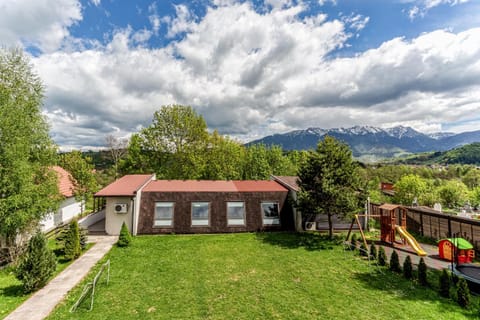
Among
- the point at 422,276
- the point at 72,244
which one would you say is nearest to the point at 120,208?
the point at 72,244

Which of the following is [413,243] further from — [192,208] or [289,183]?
[192,208]

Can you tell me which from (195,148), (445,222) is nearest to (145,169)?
(195,148)

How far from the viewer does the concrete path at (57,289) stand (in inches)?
250

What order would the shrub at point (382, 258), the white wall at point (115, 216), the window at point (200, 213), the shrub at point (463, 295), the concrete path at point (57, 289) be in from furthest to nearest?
the window at point (200, 213)
the white wall at point (115, 216)
the shrub at point (382, 258)
the shrub at point (463, 295)
the concrete path at point (57, 289)

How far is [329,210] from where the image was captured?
502 inches

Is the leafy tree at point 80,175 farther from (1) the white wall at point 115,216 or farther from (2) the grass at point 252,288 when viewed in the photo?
(2) the grass at point 252,288

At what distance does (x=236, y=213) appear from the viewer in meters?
15.3

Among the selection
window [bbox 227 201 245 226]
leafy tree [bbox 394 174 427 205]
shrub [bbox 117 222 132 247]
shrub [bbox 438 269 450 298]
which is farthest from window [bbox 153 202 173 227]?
leafy tree [bbox 394 174 427 205]

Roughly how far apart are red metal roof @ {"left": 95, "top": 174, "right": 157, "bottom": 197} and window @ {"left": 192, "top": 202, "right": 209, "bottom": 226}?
3.90m

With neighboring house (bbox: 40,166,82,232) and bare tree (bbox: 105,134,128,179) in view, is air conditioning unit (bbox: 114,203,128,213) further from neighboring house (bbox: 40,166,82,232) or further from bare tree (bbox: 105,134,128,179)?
bare tree (bbox: 105,134,128,179)

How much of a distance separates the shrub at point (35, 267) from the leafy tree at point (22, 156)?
10.0 feet

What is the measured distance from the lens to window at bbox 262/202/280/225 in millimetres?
15415

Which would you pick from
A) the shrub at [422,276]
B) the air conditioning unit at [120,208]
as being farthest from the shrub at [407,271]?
the air conditioning unit at [120,208]

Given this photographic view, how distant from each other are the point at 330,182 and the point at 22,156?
15.0 metres
